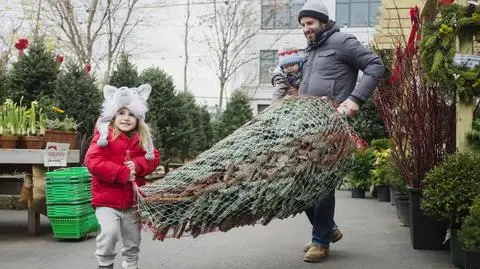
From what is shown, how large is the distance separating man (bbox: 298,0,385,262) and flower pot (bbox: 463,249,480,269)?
1.11 m

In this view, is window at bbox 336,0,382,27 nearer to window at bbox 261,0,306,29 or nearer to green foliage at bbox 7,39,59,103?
window at bbox 261,0,306,29

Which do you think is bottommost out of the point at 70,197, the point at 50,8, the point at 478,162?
the point at 70,197

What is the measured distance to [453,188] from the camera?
4398mm

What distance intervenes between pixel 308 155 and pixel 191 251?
6.81 ft

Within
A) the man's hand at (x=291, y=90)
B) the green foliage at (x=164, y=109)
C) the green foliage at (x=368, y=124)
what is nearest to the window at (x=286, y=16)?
the green foliage at (x=164, y=109)

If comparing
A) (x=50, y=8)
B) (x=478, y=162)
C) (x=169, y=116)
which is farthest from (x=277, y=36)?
(x=478, y=162)

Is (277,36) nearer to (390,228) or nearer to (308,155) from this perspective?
(390,228)

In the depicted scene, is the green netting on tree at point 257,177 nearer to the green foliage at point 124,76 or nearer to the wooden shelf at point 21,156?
the wooden shelf at point 21,156

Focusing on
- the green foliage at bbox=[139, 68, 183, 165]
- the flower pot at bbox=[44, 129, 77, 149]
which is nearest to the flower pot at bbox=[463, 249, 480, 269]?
the flower pot at bbox=[44, 129, 77, 149]

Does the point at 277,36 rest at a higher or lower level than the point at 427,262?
higher

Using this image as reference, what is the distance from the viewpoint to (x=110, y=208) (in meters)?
4.12

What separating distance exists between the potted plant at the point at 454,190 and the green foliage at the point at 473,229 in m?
0.20

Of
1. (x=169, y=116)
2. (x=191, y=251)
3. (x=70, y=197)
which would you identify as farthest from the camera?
(x=169, y=116)

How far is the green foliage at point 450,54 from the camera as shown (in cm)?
470
